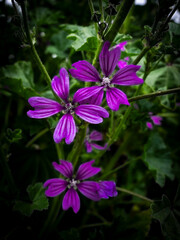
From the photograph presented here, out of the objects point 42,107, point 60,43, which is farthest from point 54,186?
point 60,43

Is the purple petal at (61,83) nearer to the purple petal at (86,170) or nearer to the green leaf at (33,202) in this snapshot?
the purple petal at (86,170)

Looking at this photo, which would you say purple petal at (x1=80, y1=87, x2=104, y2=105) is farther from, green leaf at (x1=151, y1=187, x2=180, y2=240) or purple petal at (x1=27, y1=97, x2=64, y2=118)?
green leaf at (x1=151, y1=187, x2=180, y2=240)

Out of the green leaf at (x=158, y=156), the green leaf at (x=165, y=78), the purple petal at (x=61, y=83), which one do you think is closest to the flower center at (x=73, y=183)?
the purple petal at (x=61, y=83)

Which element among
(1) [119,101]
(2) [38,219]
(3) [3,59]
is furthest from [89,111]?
(3) [3,59]

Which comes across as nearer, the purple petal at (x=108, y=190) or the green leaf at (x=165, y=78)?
the purple petal at (x=108, y=190)

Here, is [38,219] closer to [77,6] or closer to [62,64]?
[62,64]

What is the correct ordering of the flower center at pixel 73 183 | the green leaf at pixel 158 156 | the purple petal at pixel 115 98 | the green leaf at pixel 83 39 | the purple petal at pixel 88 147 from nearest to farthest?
the purple petal at pixel 115 98, the green leaf at pixel 83 39, the flower center at pixel 73 183, the purple petal at pixel 88 147, the green leaf at pixel 158 156

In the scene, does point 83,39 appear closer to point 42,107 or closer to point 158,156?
point 42,107

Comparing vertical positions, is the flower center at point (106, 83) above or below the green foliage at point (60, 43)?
below
